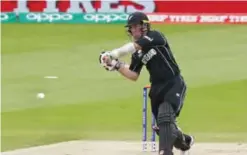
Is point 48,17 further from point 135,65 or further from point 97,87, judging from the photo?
point 135,65

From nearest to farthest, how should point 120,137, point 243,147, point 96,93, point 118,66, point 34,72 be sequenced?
point 118,66 < point 243,147 < point 120,137 < point 96,93 < point 34,72

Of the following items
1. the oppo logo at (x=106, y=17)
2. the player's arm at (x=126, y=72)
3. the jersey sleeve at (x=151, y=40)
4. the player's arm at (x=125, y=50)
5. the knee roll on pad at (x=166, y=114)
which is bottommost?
the knee roll on pad at (x=166, y=114)

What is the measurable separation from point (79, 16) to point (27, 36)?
3843 millimetres

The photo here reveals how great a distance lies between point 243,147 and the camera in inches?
432

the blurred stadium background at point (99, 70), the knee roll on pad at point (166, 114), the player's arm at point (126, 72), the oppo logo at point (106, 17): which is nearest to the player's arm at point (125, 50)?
the player's arm at point (126, 72)

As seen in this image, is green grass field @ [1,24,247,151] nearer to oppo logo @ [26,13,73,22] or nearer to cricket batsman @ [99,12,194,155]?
oppo logo @ [26,13,73,22]

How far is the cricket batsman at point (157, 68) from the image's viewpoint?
904 cm

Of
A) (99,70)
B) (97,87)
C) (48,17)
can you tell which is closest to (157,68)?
(97,87)

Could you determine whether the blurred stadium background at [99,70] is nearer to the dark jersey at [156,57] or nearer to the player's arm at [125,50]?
the dark jersey at [156,57]

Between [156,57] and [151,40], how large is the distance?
0.25m

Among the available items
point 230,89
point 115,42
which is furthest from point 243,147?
point 115,42

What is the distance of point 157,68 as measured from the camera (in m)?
9.22

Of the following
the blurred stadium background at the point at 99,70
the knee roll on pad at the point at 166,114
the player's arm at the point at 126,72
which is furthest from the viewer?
the blurred stadium background at the point at 99,70

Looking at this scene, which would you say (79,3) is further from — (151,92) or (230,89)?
(151,92)
